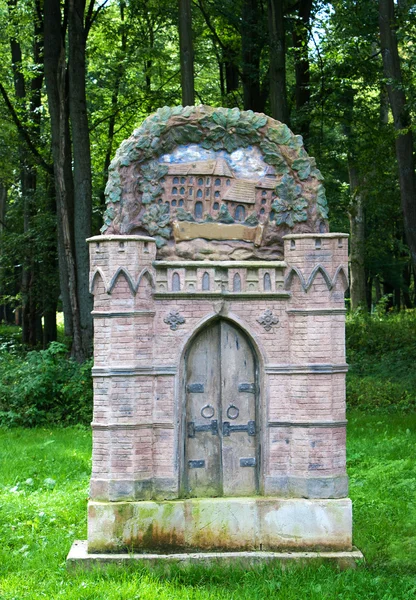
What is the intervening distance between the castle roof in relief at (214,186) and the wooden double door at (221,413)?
89 centimetres

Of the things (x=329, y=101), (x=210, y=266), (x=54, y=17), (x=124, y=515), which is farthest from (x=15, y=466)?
(x=329, y=101)

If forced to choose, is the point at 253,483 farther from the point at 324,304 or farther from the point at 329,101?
the point at 329,101

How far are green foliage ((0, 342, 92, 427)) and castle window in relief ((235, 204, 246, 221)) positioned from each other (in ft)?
27.7

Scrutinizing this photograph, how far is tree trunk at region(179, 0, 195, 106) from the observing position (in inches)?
590

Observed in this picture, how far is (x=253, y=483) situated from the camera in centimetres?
788

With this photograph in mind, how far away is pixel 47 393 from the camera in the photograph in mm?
16062

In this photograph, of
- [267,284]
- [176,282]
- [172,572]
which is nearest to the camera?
[172,572]

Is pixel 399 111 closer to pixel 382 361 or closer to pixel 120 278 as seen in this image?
pixel 382 361

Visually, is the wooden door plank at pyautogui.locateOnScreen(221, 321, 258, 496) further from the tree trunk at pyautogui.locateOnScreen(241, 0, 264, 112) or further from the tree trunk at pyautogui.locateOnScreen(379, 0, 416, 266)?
the tree trunk at pyautogui.locateOnScreen(241, 0, 264, 112)

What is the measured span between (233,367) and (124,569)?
6.96ft

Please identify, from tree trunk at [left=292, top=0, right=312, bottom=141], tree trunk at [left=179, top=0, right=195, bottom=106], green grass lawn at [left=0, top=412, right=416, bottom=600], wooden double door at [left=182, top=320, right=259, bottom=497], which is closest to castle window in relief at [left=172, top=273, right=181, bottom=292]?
wooden double door at [left=182, top=320, right=259, bottom=497]

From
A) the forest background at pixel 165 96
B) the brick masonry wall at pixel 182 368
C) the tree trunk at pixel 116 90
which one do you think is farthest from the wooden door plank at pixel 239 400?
the tree trunk at pixel 116 90

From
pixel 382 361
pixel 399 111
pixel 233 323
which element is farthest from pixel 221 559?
pixel 382 361

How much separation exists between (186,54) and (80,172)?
3.29 metres
